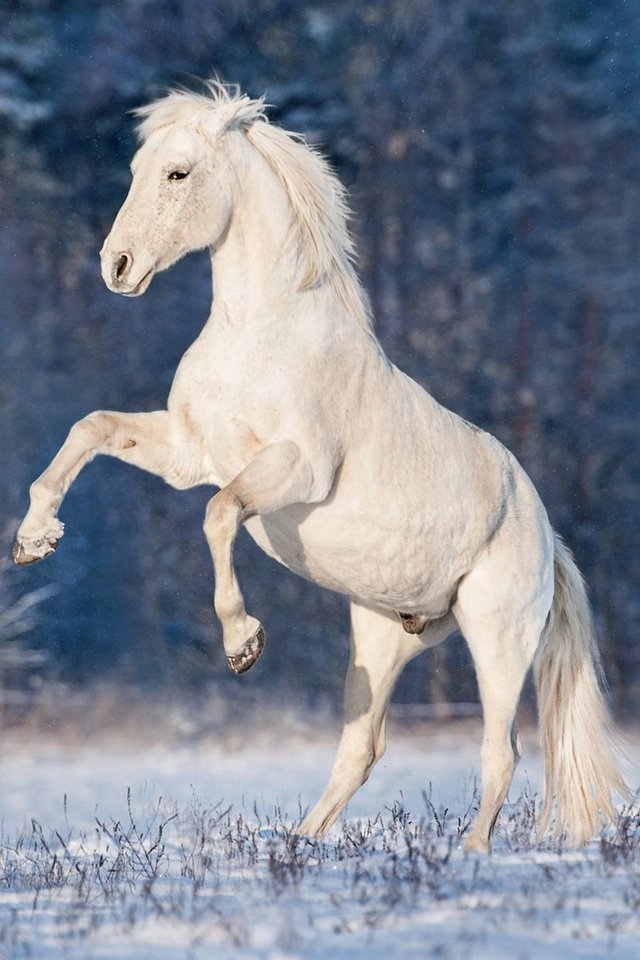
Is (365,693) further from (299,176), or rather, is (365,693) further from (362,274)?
(362,274)

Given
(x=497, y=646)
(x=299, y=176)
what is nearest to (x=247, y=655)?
(x=497, y=646)

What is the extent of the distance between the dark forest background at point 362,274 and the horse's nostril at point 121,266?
12.1 meters

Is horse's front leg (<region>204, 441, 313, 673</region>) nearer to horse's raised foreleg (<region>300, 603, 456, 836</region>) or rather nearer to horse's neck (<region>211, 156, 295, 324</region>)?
horse's neck (<region>211, 156, 295, 324</region>)

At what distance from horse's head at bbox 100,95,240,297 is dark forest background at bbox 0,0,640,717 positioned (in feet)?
39.2

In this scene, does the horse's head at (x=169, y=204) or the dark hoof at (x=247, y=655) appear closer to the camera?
the dark hoof at (x=247, y=655)

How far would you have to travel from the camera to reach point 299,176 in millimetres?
5230

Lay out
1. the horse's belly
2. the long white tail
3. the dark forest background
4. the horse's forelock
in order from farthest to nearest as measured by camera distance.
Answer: the dark forest background
the long white tail
the horse's belly
the horse's forelock

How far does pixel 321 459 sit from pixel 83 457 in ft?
2.99

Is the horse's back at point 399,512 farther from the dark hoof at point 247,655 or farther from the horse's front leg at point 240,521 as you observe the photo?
the dark hoof at point 247,655

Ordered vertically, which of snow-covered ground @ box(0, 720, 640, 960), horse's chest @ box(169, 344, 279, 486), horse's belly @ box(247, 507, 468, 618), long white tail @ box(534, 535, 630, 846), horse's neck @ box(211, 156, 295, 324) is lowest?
snow-covered ground @ box(0, 720, 640, 960)

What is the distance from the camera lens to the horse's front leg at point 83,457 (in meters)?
4.73

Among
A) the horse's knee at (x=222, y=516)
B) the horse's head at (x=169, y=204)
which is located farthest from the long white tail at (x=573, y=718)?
the horse's head at (x=169, y=204)

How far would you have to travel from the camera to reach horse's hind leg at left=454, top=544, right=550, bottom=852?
18.2 ft

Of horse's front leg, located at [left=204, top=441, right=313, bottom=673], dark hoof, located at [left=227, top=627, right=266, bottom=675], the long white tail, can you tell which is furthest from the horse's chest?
the long white tail
